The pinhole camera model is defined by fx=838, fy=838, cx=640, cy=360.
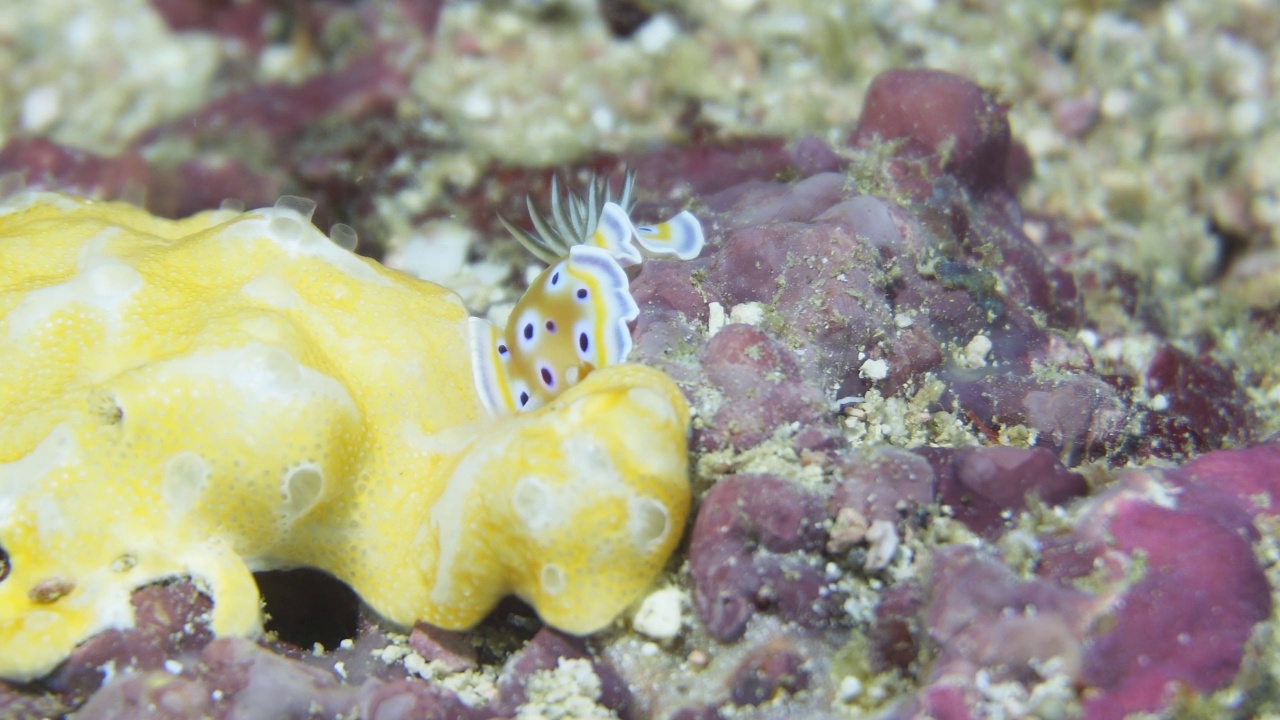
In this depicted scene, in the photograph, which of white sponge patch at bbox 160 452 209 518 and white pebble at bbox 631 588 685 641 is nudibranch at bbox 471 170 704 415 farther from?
white sponge patch at bbox 160 452 209 518

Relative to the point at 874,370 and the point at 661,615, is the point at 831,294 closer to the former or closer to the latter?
the point at 874,370

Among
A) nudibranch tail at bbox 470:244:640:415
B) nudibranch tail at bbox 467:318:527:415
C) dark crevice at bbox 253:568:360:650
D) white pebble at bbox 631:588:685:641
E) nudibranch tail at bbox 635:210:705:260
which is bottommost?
dark crevice at bbox 253:568:360:650

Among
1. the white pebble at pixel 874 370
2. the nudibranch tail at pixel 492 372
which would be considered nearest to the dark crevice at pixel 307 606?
the nudibranch tail at pixel 492 372

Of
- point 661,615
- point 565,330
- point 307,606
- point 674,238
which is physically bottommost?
point 307,606

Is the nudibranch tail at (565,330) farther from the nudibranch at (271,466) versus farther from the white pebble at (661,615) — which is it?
the white pebble at (661,615)

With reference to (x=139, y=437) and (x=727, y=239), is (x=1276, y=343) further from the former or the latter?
(x=139, y=437)

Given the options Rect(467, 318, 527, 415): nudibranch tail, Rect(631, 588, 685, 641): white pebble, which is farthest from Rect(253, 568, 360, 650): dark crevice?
Rect(631, 588, 685, 641): white pebble

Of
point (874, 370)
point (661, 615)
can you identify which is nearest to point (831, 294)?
point (874, 370)
